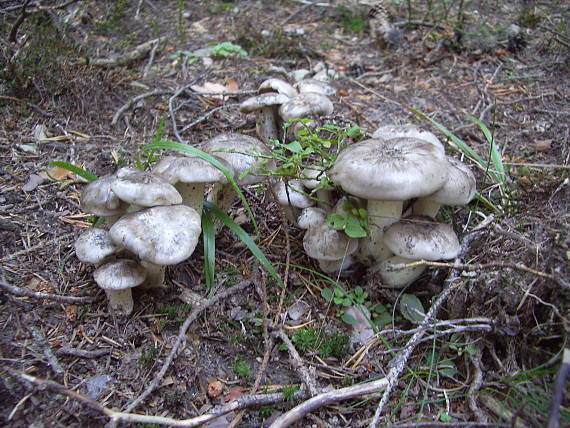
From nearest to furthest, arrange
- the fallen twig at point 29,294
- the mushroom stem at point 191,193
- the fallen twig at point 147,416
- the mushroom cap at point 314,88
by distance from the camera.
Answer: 1. the fallen twig at point 147,416
2. the fallen twig at point 29,294
3. the mushroom stem at point 191,193
4. the mushroom cap at point 314,88

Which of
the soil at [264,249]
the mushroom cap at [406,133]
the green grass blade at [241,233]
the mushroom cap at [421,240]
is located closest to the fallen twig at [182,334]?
the soil at [264,249]

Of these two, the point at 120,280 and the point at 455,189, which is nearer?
the point at 120,280

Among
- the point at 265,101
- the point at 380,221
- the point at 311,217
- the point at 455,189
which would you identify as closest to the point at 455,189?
the point at 455,189

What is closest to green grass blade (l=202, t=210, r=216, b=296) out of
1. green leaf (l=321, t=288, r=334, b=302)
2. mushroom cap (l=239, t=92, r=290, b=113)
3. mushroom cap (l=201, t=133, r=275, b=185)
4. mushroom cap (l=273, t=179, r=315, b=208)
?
mushroom cap (l=201, t=133, r=275, b=185)

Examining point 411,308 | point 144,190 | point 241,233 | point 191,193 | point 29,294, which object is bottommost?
point 411,308

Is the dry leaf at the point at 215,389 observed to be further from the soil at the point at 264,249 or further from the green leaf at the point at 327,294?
the green leaf at the point at 327,294

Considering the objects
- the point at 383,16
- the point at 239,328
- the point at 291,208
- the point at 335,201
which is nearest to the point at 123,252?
the point at 239,328

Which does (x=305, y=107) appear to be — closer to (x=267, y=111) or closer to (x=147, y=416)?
(x=267, y=111)
